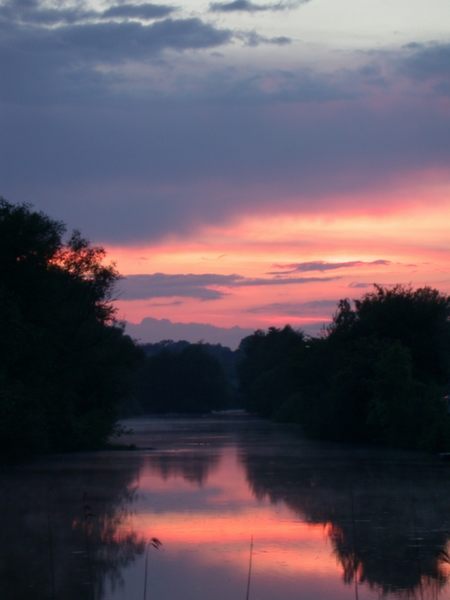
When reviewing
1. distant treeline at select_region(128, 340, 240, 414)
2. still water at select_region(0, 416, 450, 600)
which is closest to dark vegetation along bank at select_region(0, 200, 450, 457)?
still water at select_region(0, 416, 450, 600)

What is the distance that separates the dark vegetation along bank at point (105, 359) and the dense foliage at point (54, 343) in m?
0.05

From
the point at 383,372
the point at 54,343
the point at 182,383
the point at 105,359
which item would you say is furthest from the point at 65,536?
the point at 182,383

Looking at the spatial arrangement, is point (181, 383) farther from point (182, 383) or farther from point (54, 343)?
point (54, 343)

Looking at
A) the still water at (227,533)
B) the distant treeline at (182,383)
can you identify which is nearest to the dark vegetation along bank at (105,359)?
the still water at (227,533)

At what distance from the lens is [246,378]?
436 feet

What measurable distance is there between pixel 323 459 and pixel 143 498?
15.0 m

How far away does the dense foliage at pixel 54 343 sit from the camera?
3628 cm

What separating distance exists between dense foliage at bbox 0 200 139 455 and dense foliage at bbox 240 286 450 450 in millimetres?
11306

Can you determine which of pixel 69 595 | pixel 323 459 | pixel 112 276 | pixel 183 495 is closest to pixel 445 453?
pixel 323 459

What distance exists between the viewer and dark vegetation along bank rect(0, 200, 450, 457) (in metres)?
38.7

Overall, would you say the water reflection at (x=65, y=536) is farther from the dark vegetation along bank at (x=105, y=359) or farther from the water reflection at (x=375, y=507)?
the dark vegetation along bank at (x=105, y=359)

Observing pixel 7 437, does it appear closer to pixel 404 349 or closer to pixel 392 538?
pixel 404 349

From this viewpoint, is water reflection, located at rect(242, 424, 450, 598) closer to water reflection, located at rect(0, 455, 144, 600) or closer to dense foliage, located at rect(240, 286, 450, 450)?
water reflection, located at rect(0, 455, 144, 600)

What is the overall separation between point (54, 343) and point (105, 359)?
8.80m
